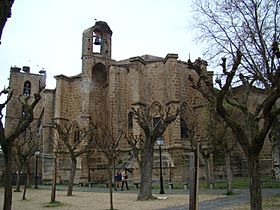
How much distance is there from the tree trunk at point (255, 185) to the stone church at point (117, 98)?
62.9 ft

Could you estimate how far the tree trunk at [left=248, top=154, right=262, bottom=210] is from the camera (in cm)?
809

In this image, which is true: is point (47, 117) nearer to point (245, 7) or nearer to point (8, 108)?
point (8, 108)

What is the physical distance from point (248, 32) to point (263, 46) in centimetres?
142

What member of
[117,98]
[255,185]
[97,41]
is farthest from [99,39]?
[255,185]

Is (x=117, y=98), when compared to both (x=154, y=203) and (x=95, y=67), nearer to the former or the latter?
(x=95, y=67)

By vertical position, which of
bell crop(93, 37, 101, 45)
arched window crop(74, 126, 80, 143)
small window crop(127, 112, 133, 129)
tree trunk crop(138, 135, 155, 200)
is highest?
bell crop(93, 37, 101, 45)

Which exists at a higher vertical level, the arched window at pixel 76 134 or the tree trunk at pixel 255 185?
the arched window at pixel 76 134

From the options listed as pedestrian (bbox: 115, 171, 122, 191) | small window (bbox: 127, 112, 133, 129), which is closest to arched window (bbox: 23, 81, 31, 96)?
small window (bbox: 127, 112, 133, 129)

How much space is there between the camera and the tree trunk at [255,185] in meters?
8.09

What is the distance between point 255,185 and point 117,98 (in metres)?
25.0

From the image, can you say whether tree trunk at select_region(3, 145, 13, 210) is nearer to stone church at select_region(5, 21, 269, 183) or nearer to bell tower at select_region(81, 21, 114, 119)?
stone church at select_region(5, 21, 269, 183)

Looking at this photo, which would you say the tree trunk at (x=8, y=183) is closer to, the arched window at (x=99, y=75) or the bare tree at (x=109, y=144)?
the bare tree at (x=109, y=144)

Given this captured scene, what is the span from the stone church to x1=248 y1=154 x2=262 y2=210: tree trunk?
1916 centimetres

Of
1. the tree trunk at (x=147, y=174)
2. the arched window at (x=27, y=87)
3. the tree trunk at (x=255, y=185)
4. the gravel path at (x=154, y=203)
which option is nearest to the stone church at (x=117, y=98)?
the gravel path at (x=154, y=203)
